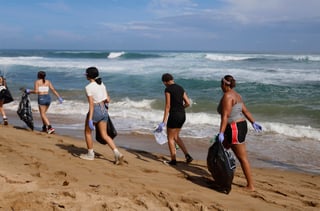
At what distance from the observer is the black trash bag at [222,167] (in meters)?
4.95

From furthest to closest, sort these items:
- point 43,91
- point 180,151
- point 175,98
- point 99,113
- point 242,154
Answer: point 43,91
point 180,151
point 175,98
point 99,113
point 242,154

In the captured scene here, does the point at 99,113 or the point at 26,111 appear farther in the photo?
the point at 26,111

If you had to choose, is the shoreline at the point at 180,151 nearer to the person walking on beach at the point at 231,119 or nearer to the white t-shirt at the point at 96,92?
the white t-shirt at the point at 96,92

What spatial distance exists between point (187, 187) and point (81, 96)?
14100 millimetres

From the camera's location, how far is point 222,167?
5.01 metres

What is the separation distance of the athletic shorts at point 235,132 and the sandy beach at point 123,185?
2.26 ft

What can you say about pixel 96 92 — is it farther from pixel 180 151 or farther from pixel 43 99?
pixel 43 99

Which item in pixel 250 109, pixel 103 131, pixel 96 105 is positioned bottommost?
pixel 250 109

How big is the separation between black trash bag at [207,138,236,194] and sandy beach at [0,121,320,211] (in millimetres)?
124

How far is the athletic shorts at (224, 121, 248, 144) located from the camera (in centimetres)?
504

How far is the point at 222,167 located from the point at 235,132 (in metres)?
0.49

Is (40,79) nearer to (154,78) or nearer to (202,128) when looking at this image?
(202,128)

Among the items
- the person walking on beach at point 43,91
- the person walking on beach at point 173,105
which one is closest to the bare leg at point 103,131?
the person walking on beach at point 173,105

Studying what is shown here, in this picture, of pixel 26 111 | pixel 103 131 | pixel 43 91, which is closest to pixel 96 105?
pixel 103 131
